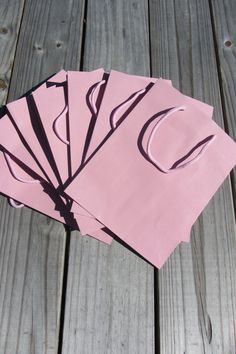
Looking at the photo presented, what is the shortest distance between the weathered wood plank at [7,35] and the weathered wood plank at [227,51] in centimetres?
46

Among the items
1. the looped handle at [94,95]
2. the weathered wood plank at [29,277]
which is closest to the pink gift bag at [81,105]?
the looped handle at [94,95]

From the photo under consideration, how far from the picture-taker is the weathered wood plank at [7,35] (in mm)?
986

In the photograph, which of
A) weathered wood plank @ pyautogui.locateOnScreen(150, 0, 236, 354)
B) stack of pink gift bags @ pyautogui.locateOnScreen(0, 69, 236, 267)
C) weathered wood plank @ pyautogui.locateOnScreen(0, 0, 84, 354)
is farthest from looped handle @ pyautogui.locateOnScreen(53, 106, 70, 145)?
weathered wood plank @ pyautogui.locateOnScreen(150, 0, 236, 354)

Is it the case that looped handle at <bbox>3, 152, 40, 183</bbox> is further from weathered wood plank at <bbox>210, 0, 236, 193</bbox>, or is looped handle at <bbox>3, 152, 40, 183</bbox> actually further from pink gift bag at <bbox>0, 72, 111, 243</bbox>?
weathered wood plank at <bbox>210, 0, 236, 193</bbox>

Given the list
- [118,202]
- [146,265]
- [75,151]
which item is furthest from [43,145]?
[146,265]

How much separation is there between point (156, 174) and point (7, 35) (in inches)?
20.0

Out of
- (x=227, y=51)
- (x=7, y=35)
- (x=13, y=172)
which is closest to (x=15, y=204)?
(x=13, y=172)

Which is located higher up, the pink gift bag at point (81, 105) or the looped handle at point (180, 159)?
the pink gift bag at point (81, 105)

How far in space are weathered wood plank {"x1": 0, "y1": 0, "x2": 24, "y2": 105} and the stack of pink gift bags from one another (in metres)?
0.10

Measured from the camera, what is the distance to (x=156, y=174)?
827 millimetres

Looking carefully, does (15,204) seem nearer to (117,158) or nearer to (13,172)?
(13,172)

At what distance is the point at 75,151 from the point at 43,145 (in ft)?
0.23

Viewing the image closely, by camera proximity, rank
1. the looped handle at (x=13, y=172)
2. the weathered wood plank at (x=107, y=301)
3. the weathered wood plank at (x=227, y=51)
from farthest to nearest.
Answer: the weathered wood plank at (x=227, y=51), the looped handle at (x=13, y=172), the weathered wood plank at (x=107, y=301)

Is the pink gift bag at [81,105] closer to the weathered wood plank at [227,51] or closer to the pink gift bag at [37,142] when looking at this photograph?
the pink gift bag at [37,142]
